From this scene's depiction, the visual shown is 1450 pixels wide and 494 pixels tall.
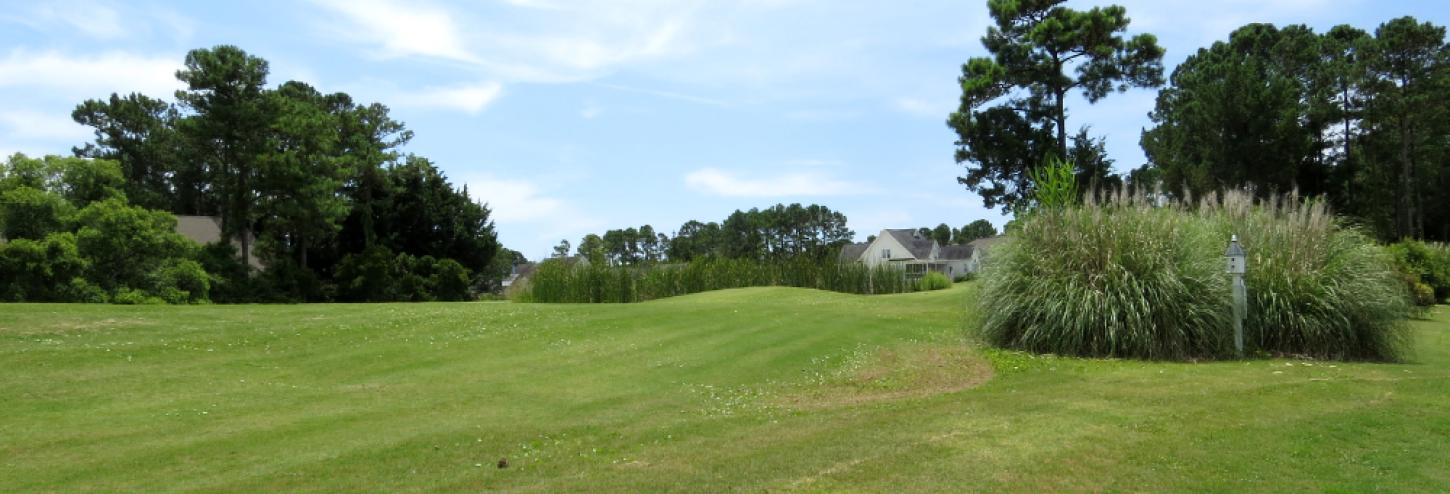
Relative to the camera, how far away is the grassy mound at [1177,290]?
12.5 m

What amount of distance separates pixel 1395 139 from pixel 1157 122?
1750 centimetres

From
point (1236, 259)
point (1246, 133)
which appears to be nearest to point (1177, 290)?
point (1236, 259)

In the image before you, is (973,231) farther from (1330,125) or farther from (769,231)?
(1330,125)

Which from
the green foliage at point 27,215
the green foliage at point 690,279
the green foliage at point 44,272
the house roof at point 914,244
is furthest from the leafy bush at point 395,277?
the house roof at point 914,244

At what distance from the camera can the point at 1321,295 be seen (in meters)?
12.9

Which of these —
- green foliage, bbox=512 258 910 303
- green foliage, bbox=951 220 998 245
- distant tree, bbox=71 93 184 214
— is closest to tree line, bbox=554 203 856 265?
green foliage, bbox=951 220 998 245

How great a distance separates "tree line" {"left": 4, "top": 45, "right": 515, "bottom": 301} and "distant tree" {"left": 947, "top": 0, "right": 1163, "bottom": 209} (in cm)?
2592

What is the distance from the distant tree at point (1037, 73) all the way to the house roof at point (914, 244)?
52.2 metres

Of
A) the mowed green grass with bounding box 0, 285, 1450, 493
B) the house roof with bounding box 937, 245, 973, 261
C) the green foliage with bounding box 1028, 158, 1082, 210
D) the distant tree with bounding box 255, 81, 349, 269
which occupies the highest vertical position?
the distant tree with bounding box 255, 81, 349, 269

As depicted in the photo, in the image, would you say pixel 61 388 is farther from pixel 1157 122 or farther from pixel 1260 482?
pixel 1157 122

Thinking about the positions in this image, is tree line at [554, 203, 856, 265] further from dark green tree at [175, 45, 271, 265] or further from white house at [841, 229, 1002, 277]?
dark green tree at [175, 45, 271, 265]

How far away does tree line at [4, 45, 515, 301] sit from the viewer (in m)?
35.0

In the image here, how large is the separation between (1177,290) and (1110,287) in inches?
35.9

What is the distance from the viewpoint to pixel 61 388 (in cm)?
907
